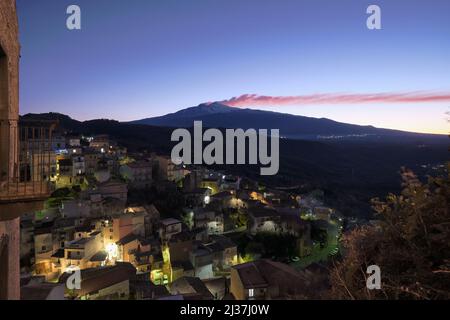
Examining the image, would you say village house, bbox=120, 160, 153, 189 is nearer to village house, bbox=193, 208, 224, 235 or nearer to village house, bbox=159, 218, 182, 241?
village house, bbox=193, 208, 224, 235

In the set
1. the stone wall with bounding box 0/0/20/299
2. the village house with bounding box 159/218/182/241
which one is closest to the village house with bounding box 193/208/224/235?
the village house with bounding box 159/218/182/241

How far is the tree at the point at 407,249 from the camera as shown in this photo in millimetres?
3994

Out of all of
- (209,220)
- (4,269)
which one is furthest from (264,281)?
(4,269)

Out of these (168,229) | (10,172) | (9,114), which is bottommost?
(168,229)

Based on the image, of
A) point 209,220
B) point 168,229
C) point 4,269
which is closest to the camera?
point 4,269

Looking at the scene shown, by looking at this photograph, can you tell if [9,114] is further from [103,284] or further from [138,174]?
[138,174]

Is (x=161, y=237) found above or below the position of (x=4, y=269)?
below

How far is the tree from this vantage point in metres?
3.99

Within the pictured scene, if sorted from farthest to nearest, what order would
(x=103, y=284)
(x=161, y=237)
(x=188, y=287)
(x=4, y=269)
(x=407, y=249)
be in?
(x=161, y=237), (x=188, y=287), (x=103, y=284), (x=407, y=249), (x=4, y=269)

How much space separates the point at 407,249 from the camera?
4.60m

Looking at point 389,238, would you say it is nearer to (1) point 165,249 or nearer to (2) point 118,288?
(2) point 118,288

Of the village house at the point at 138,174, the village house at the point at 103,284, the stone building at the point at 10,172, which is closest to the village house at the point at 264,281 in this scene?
the village house at the point at 103,284

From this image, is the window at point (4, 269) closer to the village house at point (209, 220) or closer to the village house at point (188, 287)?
the village house at point (188, 287)
